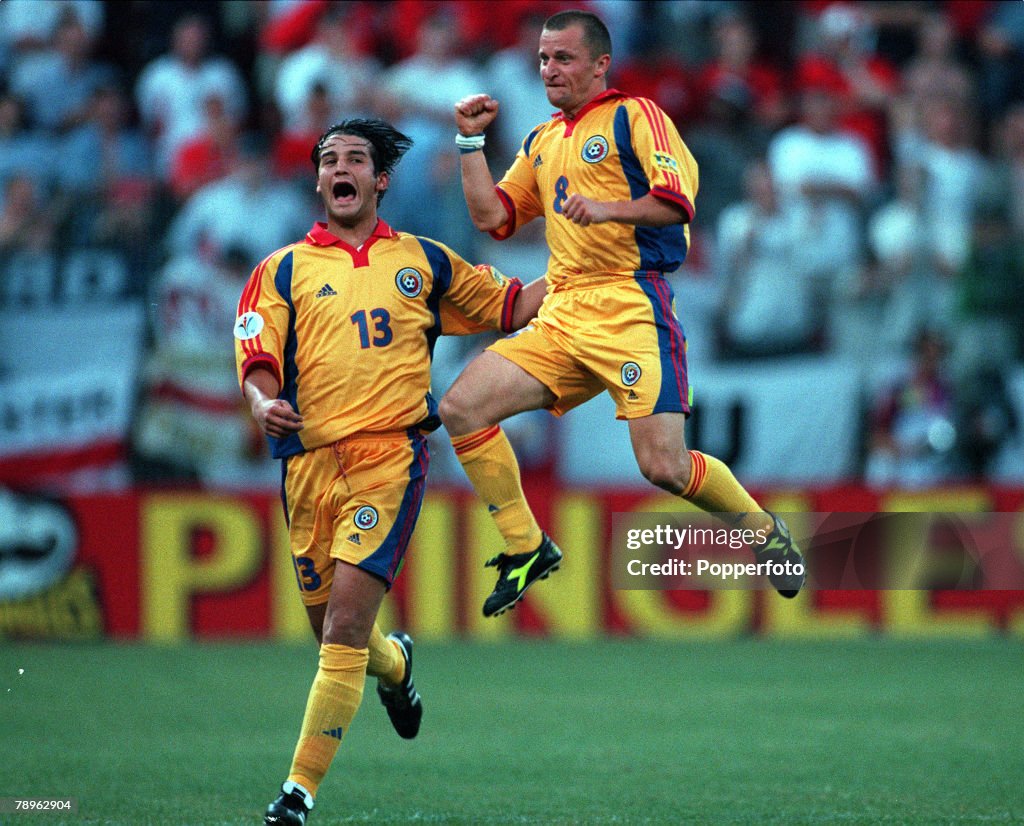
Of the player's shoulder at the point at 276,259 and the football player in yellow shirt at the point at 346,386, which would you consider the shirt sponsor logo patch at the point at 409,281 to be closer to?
the football player in yellow shirt at the point at 346,386

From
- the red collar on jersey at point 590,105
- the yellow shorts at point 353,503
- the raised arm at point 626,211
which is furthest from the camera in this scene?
the red collar on jersey at point 590,105

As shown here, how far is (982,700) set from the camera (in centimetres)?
921

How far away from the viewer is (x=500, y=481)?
6.28 metres

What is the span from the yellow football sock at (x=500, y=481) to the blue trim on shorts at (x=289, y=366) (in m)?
0.63

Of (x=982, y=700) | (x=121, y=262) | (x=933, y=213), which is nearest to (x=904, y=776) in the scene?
(x=982, y=700)

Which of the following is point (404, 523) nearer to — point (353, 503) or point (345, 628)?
point (353, 503)

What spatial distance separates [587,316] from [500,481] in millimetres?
728

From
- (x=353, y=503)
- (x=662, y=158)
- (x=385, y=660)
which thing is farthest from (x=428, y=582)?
(x=662, y=158)

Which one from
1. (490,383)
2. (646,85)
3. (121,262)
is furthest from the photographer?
(646,85)

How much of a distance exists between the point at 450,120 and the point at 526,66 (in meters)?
0.72

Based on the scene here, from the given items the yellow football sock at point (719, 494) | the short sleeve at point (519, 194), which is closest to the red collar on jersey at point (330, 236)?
the short sleeve at point (519, 194)

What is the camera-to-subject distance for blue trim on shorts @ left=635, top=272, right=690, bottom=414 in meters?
6.07

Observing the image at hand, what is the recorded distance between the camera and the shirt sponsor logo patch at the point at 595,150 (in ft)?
19.8

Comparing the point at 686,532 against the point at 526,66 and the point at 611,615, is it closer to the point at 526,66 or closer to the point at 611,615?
the point at 611,615
